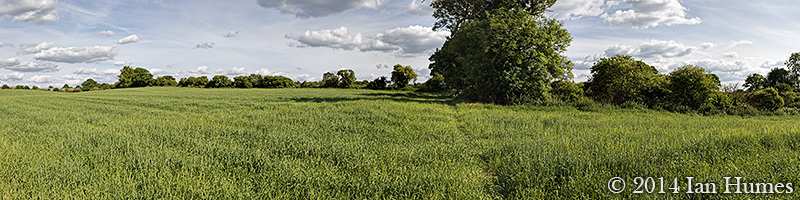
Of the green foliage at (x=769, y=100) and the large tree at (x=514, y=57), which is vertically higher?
the large tree at (x=514, y=57)

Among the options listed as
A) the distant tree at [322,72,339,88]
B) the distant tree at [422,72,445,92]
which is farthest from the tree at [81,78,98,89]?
the distant tree at [422,72,445,92]

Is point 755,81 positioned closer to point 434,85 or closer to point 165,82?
point 434,85

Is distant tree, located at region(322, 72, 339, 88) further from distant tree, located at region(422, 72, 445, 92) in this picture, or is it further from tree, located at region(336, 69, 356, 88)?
distant tree, located at region(422, 72, 445, 92)

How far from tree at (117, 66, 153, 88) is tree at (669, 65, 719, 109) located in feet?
301

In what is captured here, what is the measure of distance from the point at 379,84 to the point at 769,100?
58.6 meters

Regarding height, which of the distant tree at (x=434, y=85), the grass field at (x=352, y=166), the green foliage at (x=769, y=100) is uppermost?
the distant tree at (x=434, y=85)

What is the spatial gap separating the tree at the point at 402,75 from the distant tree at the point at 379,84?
278 centimetres

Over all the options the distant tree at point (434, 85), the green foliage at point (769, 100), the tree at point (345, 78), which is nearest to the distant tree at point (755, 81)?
the green foliage at point (769, 100)

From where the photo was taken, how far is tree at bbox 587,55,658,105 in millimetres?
20516

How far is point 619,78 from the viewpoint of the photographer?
20.9 m

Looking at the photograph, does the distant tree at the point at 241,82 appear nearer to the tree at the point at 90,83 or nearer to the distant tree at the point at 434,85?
the tree at the point at 90,83

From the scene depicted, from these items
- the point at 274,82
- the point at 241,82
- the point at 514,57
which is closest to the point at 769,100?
the point at 514,57

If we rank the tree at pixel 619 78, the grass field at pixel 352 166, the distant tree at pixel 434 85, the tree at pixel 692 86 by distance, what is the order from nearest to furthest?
1. the grass field at pixel 352 166
2. the tree at pixel 692 86
3. the tree at pixel 619 78
4. the distant tree at pixel 434 85

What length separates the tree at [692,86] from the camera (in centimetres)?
1825
